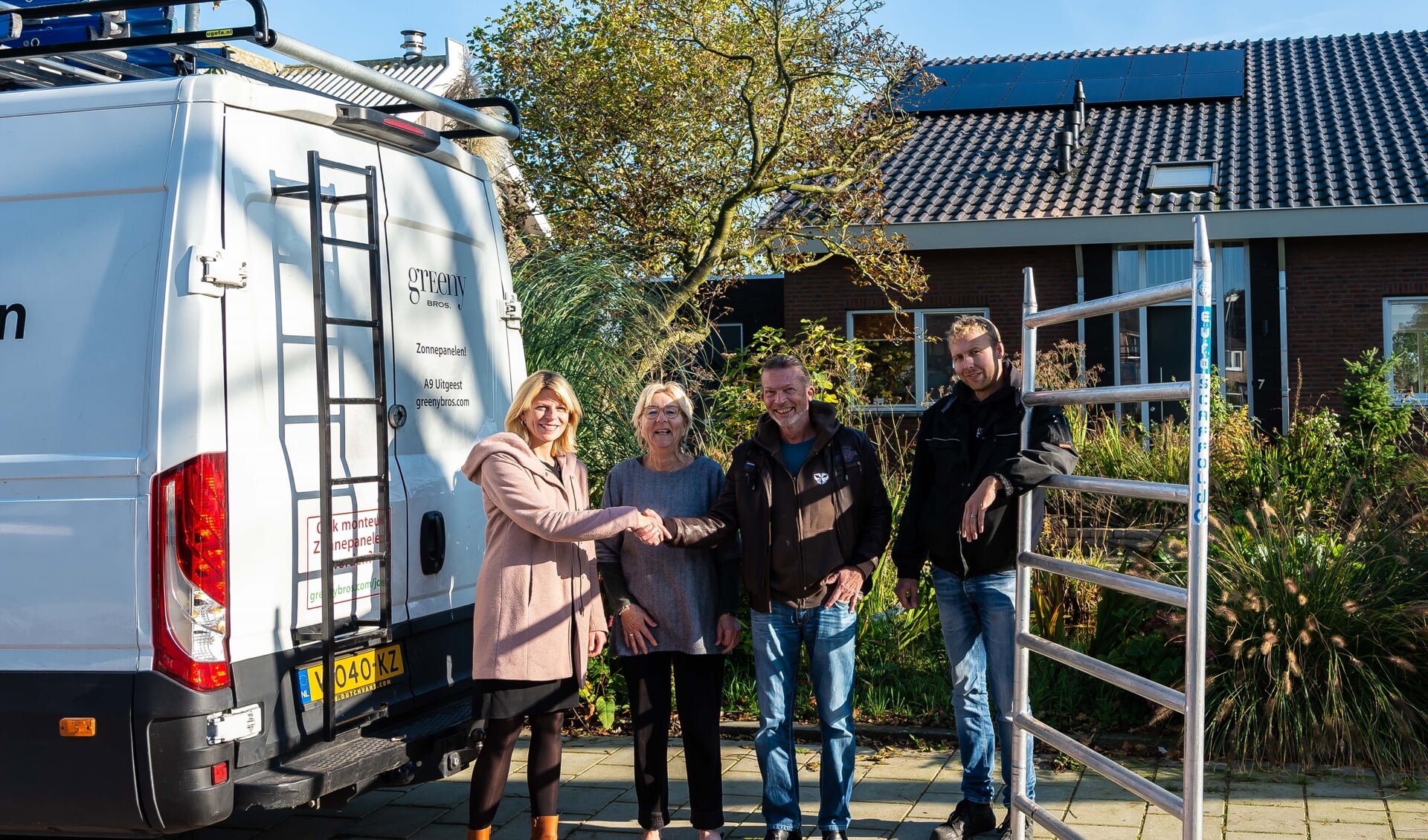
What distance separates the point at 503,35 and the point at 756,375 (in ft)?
17.8

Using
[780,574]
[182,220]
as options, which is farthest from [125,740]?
[780,574]

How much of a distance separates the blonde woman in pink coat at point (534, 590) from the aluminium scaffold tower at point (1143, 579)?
1.33 meters

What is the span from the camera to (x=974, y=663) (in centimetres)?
473

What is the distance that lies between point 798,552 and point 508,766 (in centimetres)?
127

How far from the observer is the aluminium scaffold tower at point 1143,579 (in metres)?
3.07

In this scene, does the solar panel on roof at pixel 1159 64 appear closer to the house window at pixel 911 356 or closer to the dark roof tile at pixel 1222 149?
the dark roof tile at pixel 1222 149

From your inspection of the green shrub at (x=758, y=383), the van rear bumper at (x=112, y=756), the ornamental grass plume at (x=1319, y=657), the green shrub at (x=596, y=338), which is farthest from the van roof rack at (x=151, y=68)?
the ornamental grass plume at (x=1319, y=657)

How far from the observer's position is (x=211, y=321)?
363 cm

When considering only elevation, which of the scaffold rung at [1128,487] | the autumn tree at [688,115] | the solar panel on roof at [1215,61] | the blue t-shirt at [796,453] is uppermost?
the solar panel on roof at [1215,61]

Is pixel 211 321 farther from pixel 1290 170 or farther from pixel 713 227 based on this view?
pixel 1290 170

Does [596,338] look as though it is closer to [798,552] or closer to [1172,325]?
[798,552]

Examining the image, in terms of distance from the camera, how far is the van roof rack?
405cm

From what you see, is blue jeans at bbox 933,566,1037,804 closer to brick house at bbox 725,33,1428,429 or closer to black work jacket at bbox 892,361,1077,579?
black work jacket at bbox 892,361,1077,579

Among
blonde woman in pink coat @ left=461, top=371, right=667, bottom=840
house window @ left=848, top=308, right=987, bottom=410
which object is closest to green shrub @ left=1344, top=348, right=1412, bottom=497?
blonde woman in pink coat @ left=461, top=371, right=667, bottom=840
